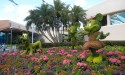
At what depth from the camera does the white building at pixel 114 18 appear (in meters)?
27.6

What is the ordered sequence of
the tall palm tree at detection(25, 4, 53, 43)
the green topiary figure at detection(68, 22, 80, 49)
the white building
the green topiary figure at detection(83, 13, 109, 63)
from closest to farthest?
1. the green topiary figure at detection(83, 13, 109, 63)
2. the green topiary figure at detection(68, 22, 80, 49)
3. the white building
4. the tall palm tree at detection(25, 4, 53, 43)

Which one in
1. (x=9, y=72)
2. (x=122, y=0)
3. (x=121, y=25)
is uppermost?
(x=122, y=0)

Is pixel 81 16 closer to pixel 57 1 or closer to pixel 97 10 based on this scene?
pixel 57 1

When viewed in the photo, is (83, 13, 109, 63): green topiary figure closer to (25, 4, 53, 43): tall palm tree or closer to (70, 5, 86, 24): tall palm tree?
(70, 5, 86, 24): tall palm tree

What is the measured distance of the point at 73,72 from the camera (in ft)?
30.1

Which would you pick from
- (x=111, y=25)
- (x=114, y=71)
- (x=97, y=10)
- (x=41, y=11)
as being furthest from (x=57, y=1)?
(x=114, y=71)

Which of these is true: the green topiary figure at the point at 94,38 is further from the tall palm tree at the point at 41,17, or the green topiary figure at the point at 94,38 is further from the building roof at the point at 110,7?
the tall palm tree at the point at 41,17

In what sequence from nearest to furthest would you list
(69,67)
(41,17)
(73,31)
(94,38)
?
(69,67), (94,38), (73,31), (41,17)

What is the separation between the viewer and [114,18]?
30.0m

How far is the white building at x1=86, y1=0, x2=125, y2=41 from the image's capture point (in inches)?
1086

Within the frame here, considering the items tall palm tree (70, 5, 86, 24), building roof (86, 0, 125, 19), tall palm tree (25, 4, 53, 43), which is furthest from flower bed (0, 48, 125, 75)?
tall palm tree (25, 4, 53, 43)

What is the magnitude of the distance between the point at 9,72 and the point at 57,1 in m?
32.8

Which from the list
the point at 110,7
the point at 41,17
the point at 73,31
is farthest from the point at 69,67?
the point at 41,17

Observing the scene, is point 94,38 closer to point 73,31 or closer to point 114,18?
point 73,31
